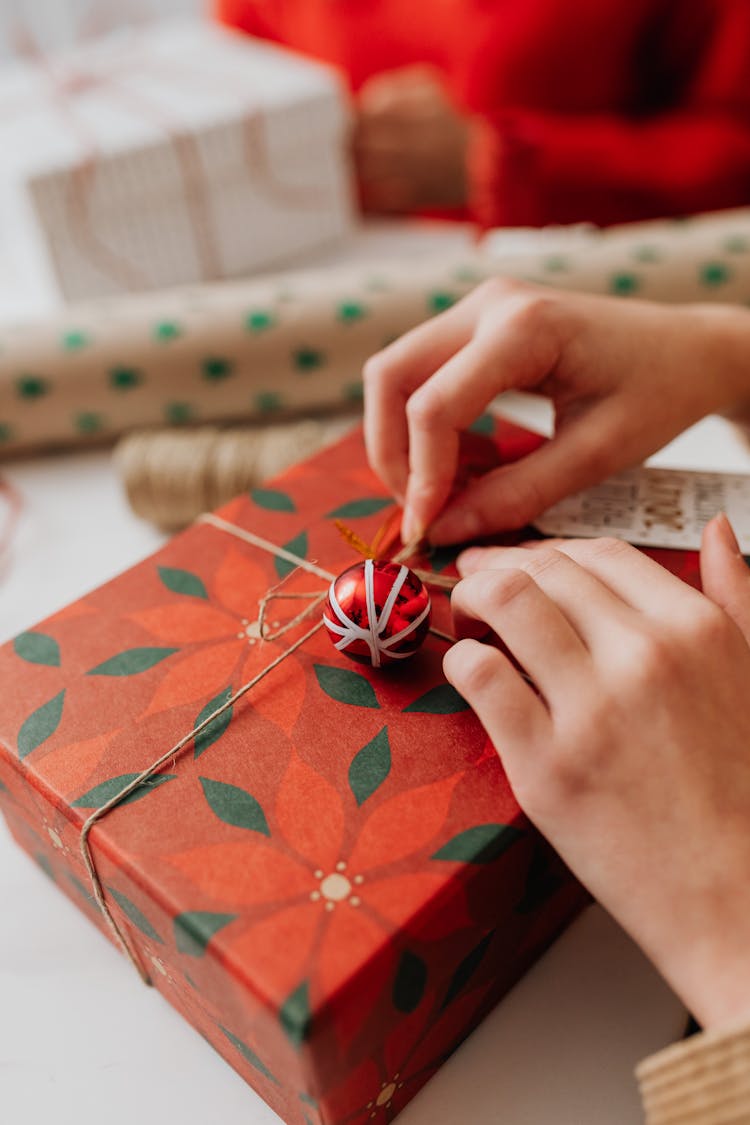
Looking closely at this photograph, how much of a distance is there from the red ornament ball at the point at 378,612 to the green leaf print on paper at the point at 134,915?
Answer: 0.56 feet

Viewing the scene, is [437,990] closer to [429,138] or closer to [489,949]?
[489,949]

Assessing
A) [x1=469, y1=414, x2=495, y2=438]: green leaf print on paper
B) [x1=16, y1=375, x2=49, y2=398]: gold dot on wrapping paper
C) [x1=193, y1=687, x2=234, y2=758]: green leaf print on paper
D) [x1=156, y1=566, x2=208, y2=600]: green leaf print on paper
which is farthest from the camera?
[x1=16, y1=375, x2=49, y2=398]: gold dot on wrapping paper

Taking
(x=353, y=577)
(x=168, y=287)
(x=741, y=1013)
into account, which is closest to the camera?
(x=741, y=1013)

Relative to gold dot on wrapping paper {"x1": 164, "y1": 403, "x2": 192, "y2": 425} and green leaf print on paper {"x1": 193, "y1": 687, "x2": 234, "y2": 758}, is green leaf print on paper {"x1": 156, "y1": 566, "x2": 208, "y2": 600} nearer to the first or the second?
green leaf print on paper {"x1": 193, "y1": 687, "x2": 234, "y2": 758}

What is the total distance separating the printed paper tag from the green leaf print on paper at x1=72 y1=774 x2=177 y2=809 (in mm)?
300

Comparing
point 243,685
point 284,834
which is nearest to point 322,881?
point 284,834

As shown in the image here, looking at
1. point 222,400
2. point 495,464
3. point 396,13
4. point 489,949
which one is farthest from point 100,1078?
point 396,13

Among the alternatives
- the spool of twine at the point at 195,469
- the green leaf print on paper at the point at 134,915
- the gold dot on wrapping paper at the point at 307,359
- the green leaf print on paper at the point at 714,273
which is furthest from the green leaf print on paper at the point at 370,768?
the green leaf print on paper at the point at 714,273

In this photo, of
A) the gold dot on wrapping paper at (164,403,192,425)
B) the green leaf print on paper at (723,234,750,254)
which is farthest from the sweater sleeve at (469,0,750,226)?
the gold dot on wrapping paper at (164,403,192,425)

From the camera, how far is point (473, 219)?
1342mm

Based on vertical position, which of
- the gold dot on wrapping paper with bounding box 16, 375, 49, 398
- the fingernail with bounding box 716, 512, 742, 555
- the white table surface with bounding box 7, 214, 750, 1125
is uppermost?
the gold dot on wrapping paper with bounding box 16, 375, 49, 398

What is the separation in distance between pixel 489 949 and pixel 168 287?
0.86m

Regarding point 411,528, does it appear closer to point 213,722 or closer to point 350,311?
point 213,722

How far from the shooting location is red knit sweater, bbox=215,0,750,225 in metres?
1.10
